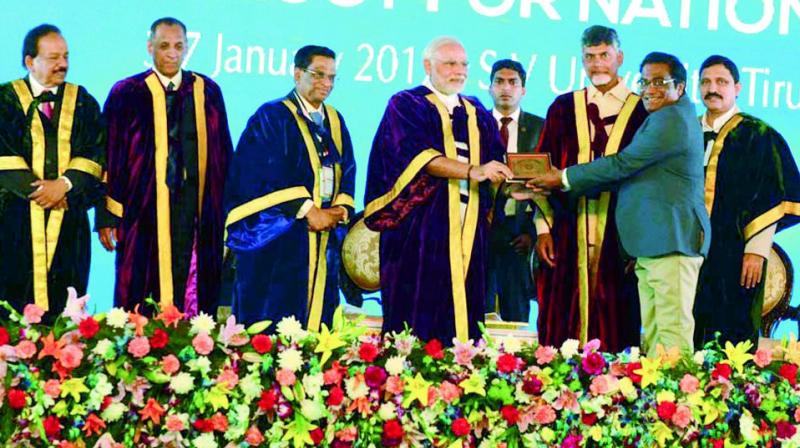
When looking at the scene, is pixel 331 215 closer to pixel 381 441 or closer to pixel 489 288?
pixel 489 288

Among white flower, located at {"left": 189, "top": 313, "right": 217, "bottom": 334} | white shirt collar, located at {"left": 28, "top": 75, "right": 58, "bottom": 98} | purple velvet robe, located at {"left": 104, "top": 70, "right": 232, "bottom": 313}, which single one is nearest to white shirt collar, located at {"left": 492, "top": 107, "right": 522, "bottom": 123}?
purple velvet robe, located at {"left": 104, "top": 70, "right": 232, "bottom": 313}

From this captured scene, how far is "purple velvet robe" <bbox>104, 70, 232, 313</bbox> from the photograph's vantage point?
230 inches

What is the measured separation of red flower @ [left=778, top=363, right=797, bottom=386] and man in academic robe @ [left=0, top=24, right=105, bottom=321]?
3.24 m

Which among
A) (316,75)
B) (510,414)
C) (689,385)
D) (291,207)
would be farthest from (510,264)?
(510,414)

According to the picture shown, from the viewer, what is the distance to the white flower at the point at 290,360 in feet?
11.0

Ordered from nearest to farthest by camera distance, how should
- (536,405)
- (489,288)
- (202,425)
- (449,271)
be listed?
(202,425), (536,405), (449,271), (489,288)

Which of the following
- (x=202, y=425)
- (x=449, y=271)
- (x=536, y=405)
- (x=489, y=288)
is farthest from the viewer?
(x=489, y=288)

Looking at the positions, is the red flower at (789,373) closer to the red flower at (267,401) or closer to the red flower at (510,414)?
the red flower at (510,414)

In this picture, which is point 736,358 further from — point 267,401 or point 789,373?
point 267,401

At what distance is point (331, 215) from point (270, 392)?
253 cm

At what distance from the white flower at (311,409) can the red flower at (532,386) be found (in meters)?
0.55

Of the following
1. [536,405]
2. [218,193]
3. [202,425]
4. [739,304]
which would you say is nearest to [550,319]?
[739,304]

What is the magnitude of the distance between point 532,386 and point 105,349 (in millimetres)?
1096

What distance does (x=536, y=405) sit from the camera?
3504 millimetres
